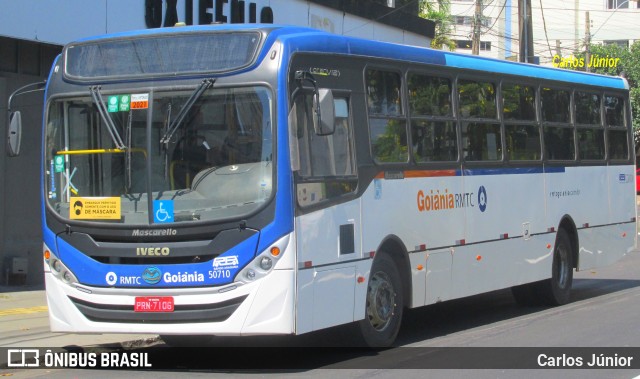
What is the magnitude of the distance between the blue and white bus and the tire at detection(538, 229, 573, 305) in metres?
3.49

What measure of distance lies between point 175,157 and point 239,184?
68cm

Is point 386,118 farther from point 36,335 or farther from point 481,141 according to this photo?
point 36,335

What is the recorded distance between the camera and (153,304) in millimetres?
8906

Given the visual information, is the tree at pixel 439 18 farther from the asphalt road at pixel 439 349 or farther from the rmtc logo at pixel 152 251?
the rmtc logo at pixel 152 251

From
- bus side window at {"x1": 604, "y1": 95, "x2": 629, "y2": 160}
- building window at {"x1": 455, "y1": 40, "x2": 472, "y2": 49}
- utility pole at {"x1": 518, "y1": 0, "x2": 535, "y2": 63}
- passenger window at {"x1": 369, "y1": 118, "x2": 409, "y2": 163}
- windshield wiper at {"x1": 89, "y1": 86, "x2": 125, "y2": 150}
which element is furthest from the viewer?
building window at {"x1": 455, "y1": 40, "x2": 472, "y2": 49}

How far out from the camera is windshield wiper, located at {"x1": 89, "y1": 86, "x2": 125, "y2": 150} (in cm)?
927

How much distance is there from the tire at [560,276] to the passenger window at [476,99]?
271 cm

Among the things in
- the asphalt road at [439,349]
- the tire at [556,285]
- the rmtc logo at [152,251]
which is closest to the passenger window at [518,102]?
the tire at [556,285]

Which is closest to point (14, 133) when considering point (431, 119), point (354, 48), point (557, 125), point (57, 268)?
point (57, 268)

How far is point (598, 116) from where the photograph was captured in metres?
15.8

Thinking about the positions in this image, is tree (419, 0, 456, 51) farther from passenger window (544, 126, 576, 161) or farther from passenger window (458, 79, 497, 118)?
passenger window (458, 79, 497, 118)

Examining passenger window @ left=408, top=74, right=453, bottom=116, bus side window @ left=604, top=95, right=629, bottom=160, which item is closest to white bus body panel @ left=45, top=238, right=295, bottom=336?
passenger window @ left=408, top=74, right=453, bottom=116

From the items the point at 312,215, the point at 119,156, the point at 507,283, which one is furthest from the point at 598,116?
the point at 119,156

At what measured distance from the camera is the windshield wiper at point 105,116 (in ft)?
30.4
